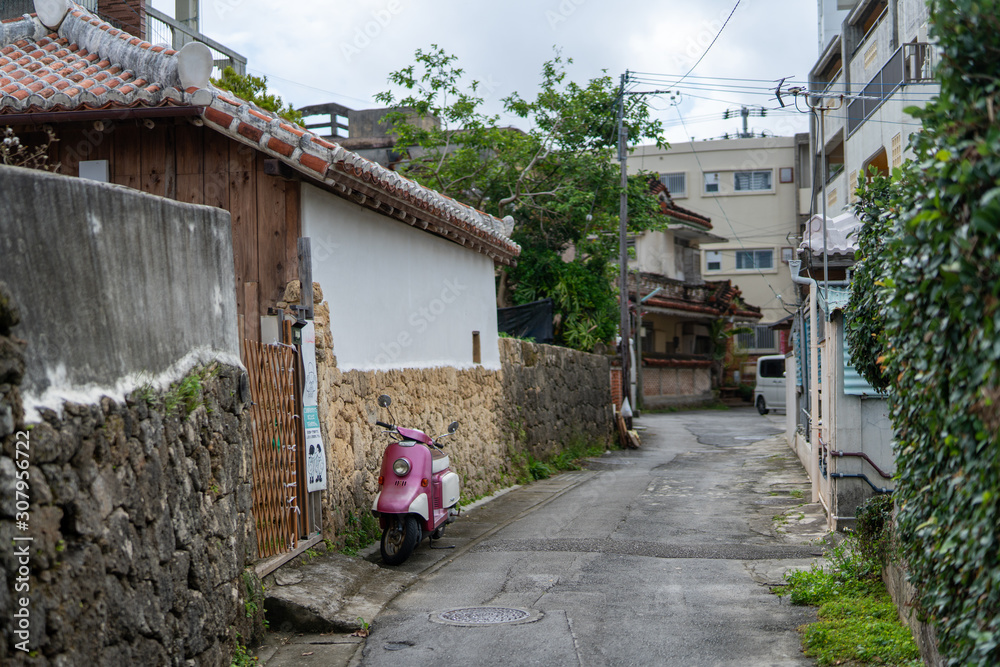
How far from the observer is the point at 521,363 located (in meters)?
16.9

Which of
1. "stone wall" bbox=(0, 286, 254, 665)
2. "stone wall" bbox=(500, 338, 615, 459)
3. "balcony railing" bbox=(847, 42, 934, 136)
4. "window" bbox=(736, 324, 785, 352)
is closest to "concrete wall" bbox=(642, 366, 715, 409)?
"window" bbox=(736, 324, 785, 352)

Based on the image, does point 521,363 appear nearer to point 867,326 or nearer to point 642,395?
point 867,326

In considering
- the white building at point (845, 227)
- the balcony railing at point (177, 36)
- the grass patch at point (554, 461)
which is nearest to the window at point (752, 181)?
the white building at point (845, 227)

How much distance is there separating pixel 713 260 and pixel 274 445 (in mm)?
40000

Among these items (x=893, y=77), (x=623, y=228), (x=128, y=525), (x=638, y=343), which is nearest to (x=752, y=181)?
(x=638, y=343)

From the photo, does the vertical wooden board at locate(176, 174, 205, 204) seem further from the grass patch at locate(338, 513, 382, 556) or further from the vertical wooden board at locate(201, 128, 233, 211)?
the grass patch at locate(338, 513, 382, 556)

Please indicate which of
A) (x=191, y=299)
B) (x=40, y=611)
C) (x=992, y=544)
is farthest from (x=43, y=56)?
(x=992, y=544)

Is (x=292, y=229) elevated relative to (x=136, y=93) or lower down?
lower down

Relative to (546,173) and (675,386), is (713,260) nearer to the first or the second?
(675,386)

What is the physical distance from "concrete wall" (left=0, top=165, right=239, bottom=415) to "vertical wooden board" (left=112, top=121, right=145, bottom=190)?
11.2ft

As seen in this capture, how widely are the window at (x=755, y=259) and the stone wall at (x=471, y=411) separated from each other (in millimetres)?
23510

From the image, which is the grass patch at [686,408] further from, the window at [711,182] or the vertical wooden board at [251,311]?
the vertical wooden board at [251,311]

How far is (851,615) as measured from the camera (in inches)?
264

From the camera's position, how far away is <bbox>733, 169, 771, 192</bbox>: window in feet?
145
